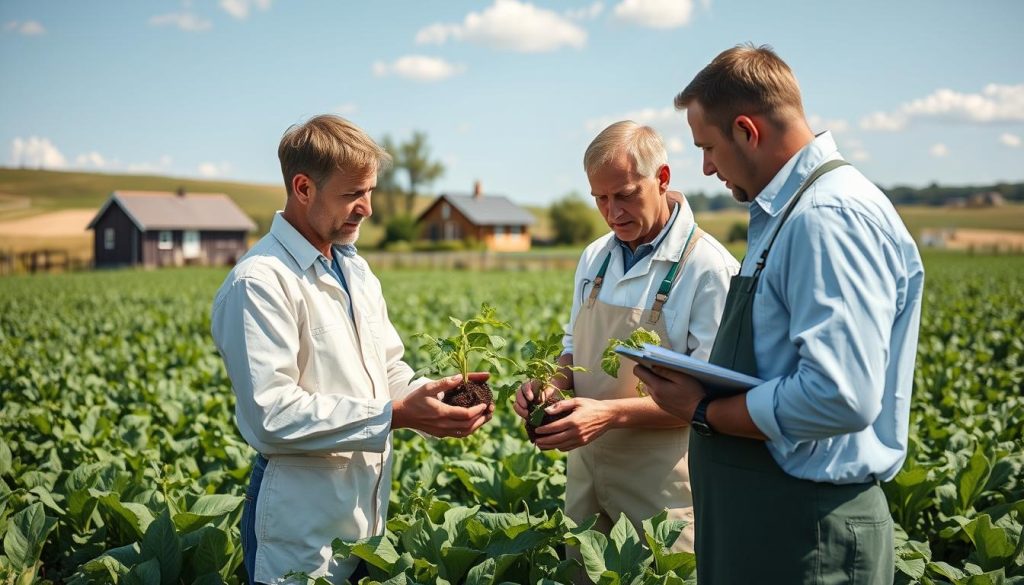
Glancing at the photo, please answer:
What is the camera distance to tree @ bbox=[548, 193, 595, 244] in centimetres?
7531

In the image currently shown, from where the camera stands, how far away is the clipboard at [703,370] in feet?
6.27

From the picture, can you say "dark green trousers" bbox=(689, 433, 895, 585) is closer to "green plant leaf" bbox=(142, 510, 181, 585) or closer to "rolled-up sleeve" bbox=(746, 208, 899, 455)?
"rolled-up sleeve" bbox=(746, 208, 899, 455)

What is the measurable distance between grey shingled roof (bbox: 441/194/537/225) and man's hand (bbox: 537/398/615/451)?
68203 millimetres

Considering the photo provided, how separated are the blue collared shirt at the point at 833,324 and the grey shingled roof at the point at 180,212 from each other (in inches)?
2228

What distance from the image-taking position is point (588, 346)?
10.1ft

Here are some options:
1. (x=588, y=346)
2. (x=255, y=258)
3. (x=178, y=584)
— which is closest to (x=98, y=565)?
(x=178, y=584)

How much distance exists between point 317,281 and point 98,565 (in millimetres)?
1553

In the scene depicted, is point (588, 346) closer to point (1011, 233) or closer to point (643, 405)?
point (643, 405)

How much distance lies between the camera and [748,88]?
6.35ft

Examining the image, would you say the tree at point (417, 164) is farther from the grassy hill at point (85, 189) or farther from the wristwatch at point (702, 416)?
the wristwatch at point (702, 416)

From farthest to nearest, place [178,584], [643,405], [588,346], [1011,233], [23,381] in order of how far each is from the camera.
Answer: [1011,233] < [23,381] < [178,584] < [588,346] < [643,405]

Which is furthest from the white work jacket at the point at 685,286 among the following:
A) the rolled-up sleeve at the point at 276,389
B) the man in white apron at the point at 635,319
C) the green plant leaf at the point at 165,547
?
the green plant leaf at the point at 165,547

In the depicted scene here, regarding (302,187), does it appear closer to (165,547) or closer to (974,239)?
(165,547)

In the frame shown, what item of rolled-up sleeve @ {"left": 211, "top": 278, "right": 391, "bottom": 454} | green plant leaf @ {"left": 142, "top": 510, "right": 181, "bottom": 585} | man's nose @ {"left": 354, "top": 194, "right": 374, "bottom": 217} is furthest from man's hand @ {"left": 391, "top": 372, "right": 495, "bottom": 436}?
green plant leaf @ {"left": 142, "top": 510, "right": 181, "bottom": 585}
